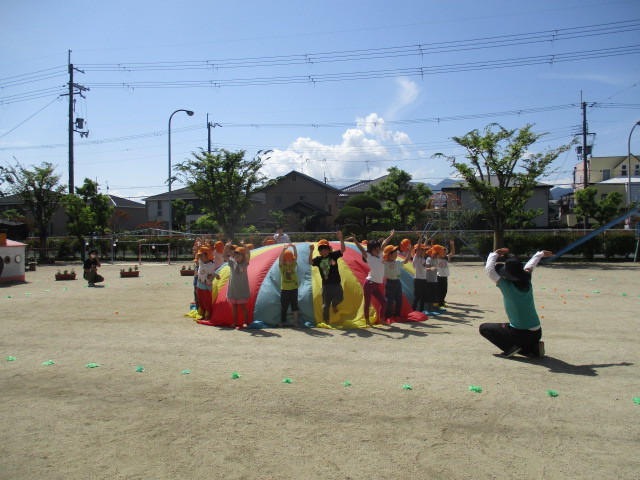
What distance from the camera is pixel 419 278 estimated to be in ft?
34.3

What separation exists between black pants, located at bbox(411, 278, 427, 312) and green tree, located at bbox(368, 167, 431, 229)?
28.1 meters

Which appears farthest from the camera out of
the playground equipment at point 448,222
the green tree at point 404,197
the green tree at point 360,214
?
the green tree at point 404,197

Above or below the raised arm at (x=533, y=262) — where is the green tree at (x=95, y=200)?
above

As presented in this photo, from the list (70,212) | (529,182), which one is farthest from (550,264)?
(70,212)

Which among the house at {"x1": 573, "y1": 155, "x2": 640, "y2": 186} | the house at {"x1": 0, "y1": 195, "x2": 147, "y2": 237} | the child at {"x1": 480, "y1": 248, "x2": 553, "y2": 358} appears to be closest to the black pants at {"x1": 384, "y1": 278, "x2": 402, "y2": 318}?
the child at {"x1": 480, "y1": 248, "x2": 553, "y2": 358}

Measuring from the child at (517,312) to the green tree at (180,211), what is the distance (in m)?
43.3

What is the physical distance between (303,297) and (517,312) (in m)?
4.28

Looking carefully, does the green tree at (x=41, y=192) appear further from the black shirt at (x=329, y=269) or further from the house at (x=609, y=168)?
the house at (x=609, y=168)

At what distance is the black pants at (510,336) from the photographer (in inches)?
268

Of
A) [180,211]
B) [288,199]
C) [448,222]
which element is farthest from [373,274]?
[288,199]

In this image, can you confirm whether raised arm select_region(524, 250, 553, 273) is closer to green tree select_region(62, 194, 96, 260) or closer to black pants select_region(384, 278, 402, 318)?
black pants select_region(384, 278, 402, 318)

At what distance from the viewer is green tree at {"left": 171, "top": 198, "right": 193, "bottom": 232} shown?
48188mm

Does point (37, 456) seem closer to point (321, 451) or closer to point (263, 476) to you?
point (263, 476)

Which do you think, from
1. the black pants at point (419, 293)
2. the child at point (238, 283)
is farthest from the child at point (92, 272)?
the black pants at point (419, 293)
